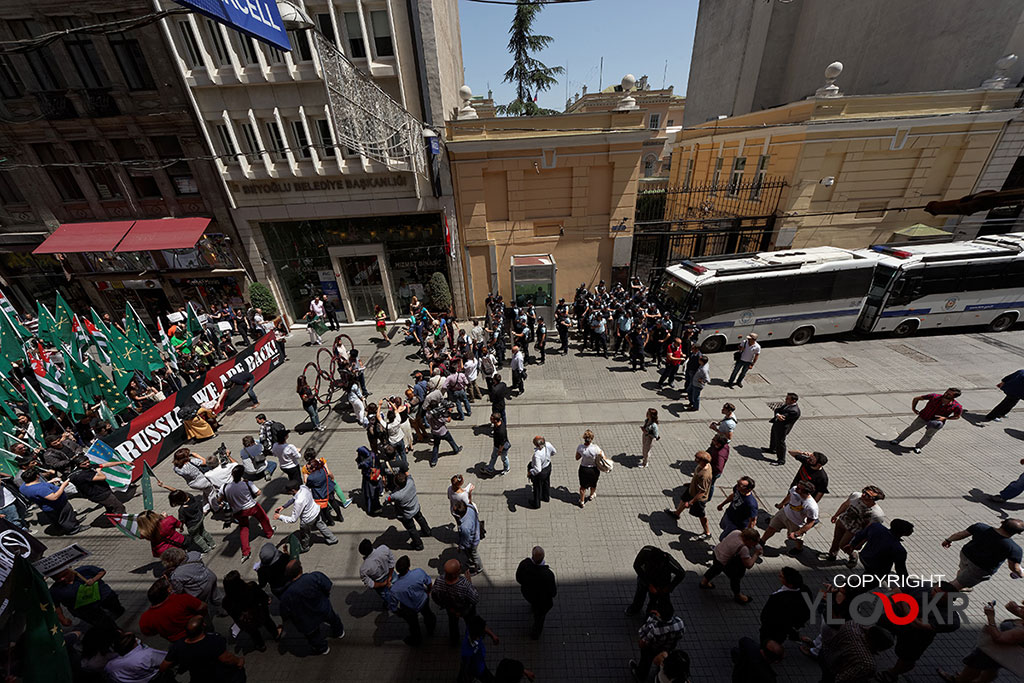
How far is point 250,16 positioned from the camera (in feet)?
15.8

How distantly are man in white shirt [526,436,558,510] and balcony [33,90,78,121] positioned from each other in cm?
2162

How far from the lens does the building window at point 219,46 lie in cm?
1334

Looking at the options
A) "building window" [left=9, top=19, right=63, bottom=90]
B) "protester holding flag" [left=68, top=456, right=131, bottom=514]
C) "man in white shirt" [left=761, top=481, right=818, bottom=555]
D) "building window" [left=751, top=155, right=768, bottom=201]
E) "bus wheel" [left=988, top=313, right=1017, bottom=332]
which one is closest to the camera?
"man in white shirt" [left=761, top=481, right=818, bottom=555]

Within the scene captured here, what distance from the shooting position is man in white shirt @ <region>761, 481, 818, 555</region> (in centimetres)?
574

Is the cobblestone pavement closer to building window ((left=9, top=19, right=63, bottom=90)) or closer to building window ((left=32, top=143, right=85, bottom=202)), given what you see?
building window ((left=32, top=143, right=85, bottom=202))

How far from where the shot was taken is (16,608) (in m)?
3.47

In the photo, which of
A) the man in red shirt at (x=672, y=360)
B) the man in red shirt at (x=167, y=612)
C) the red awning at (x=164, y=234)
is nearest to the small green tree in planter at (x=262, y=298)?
the red awning at (x=164, y=234)

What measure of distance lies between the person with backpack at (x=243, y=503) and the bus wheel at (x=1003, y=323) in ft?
75.2

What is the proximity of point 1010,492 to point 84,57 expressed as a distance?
29.2 meters

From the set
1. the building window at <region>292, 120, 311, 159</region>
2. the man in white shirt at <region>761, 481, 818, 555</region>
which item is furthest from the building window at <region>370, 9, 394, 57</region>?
the man in white shirt at <region>761, 481, 818, 555</region>

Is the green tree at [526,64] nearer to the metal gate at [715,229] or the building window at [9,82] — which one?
the metal gate at [715,229]

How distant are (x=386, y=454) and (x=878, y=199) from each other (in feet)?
71.0

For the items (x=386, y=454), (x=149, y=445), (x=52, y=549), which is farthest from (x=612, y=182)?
(x=52, y=549)

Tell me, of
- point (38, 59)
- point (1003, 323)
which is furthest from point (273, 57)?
point (1003, 323)
